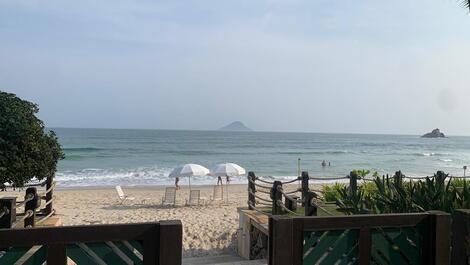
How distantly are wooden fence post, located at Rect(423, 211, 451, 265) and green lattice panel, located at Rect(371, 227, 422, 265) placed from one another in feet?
0.18

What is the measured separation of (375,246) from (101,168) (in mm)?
38518

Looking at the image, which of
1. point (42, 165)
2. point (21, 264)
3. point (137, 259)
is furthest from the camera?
point (42, 165)

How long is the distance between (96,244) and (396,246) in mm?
2066

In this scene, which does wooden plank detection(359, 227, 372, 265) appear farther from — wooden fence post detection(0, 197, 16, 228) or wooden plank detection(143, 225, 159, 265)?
wooden fence post detection(0, 197, 16, 228)

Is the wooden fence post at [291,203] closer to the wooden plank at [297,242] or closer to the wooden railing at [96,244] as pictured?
the wooden plank at [297,242]

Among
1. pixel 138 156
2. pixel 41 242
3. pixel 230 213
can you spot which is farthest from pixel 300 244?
pixel 138 156

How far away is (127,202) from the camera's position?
63.3 feet

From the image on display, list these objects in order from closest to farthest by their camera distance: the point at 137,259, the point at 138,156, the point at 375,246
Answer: the point at 137,259 < the point at 375,246 < the point at 138,156

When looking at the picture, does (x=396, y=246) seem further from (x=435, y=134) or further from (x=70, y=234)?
(x=435, y=134)

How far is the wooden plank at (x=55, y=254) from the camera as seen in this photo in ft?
8.42

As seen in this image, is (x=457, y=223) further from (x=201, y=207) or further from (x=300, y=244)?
(x=201, y=207)

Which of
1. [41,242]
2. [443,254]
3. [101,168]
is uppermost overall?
[41,242]

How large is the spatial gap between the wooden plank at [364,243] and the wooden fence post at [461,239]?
747 millimetres

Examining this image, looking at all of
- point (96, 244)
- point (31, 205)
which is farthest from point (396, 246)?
point (31, 205)
